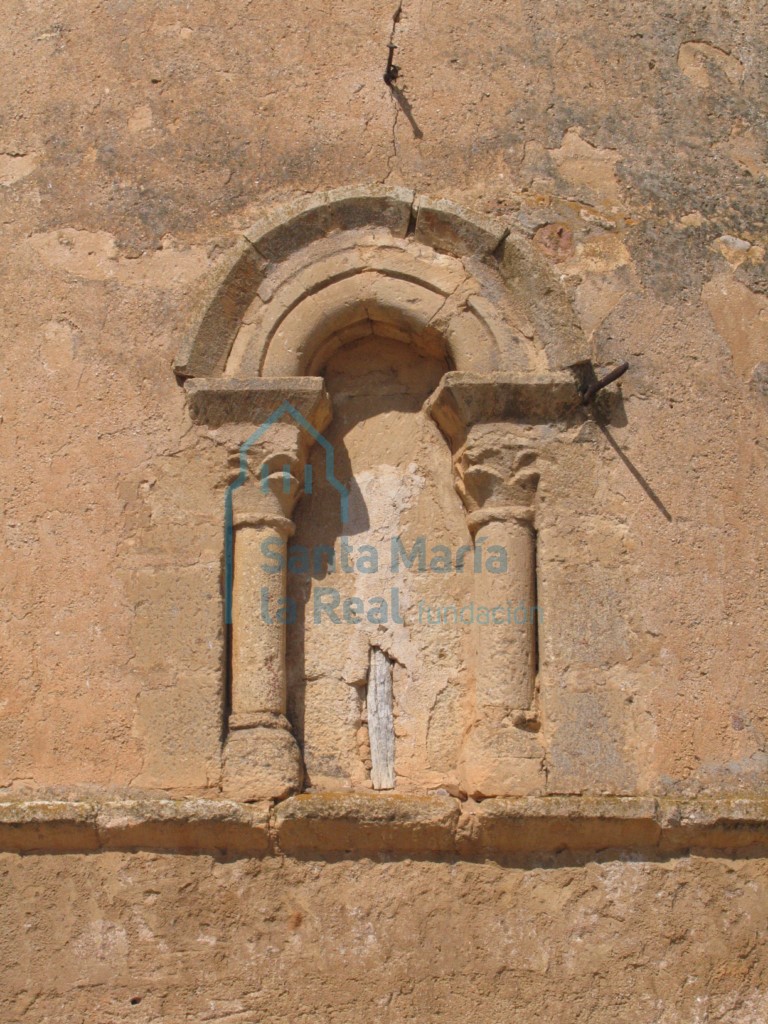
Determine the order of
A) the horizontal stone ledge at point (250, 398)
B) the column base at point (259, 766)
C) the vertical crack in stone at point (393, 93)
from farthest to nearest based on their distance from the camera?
1. the vertical crack in stone at point (393, 93)
2. the horizontal stone ledge at point (250, 398)
3. the column base at point (259, 766)

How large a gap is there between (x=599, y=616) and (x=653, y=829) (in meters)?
0.83

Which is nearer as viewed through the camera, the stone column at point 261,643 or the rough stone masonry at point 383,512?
the rough stone masonry at point 383,512

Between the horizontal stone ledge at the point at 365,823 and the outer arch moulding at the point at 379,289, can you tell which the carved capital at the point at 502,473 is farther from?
the horizontal stone ledge at the point at 365,823

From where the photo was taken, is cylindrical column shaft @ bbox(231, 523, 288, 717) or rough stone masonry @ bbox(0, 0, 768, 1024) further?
cylindrical column shaft @ bbox(231, 523, 288, 717)

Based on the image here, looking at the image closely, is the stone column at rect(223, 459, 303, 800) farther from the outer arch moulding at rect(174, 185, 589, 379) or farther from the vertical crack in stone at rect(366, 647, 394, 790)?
the outer arch moulding at rect(174, 185, 589, 379)

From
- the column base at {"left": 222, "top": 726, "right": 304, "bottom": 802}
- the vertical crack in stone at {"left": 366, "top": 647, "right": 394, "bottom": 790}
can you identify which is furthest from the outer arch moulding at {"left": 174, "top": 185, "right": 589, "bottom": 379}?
the column base at {"left": 222, "top": 726, "right": 304, "bottom": 802}

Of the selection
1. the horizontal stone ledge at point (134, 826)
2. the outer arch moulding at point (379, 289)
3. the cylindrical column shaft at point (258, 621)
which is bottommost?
the horizontal stone ledge at point (134, 826)

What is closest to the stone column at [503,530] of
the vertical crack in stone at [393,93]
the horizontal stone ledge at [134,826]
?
the horizontal stone ledge at [134,826]

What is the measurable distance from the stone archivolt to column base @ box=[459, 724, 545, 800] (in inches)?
0.4

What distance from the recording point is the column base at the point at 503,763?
17.8ft

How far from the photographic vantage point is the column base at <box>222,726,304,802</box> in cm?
539

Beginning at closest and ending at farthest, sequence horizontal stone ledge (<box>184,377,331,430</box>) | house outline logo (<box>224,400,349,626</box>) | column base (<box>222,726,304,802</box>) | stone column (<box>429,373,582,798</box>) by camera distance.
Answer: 1. column base (<box>222,726,304,802</box>)
2. stone column (<box>429,373,582,798</box>)
3. house outline logo (<box>224,400,349,626</box>)
4. horizontal stone ledge (<box>184,377,331,430</box>)

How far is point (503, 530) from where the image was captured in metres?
5.78
